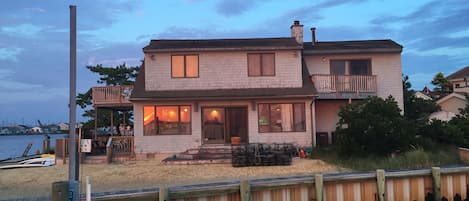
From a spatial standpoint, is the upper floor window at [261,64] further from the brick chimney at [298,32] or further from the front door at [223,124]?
the brick chimney at [298,32]

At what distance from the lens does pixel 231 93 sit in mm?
21016

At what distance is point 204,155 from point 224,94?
10.5ft

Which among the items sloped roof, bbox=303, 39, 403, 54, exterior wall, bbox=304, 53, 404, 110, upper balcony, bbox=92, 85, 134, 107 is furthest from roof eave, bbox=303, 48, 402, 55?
upper balcony, bbox=92, 85, 134, 107

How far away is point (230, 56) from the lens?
22000 mm

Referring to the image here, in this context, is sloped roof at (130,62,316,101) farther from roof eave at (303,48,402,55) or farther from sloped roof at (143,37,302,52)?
roof eave at (303,48,402,55)

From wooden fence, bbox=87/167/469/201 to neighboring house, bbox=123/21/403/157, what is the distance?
988 centimetres

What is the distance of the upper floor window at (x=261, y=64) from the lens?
72.3ft

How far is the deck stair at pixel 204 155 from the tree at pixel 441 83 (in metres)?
36.2

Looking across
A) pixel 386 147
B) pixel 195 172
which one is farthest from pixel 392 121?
pixel 195 172

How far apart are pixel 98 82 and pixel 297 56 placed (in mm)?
16060

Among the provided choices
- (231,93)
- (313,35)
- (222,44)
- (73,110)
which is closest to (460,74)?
(313,35)

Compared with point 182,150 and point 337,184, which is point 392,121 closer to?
point 337,184

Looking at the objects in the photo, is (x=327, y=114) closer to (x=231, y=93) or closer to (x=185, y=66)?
(x=231, y=93)

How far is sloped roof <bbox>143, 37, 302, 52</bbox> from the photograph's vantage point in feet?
71.0
